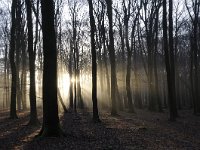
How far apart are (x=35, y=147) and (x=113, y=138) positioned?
12.0 feet

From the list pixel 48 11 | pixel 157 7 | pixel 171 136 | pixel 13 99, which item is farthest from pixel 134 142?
pixel 157 7

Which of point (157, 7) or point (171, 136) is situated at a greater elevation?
point (157, 7)

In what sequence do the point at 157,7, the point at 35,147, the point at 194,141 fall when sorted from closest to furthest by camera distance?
the point at 35,147 < the point at 194,141 < the point at 157,7

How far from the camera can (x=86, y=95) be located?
238 ft

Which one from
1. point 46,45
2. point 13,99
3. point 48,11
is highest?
point 48,11

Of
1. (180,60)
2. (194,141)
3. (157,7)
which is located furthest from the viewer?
(180,60)

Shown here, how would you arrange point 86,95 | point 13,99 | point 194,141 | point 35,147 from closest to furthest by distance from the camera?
point 35,147, point 194,141, point 13,99, point 86,95

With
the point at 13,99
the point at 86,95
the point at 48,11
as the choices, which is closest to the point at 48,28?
the point at 48,11

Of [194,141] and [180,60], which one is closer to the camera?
[194,141]

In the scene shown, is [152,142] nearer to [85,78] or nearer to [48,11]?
[48,11]

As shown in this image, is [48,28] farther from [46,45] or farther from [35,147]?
[35,147]

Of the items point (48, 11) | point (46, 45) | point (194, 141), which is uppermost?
point (48, 11)

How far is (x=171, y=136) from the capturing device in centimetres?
1512

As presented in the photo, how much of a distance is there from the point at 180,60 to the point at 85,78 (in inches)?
993
